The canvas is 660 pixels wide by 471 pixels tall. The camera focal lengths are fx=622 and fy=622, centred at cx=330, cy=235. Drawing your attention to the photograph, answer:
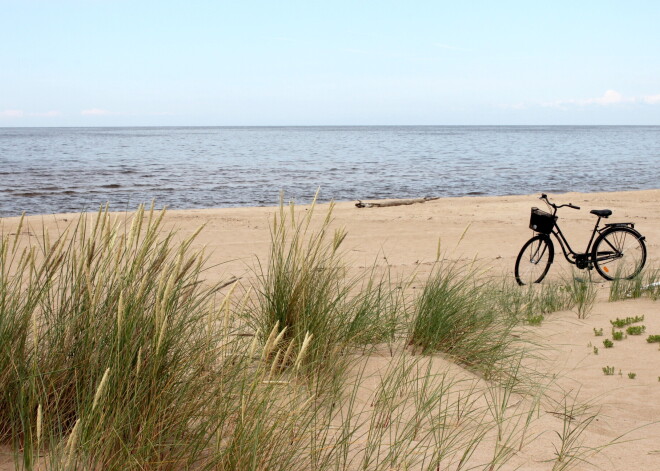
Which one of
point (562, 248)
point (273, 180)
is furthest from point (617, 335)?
point (273, 180)

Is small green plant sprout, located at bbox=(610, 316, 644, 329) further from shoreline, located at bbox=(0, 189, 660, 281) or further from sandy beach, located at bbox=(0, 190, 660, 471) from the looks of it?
shoreline, located at bbox=(0, 189, 660, 281)

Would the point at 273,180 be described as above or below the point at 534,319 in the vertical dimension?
below

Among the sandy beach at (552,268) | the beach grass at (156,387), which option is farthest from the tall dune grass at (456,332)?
the beach grass at (156,387)

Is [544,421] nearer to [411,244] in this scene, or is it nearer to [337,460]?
[337,460]

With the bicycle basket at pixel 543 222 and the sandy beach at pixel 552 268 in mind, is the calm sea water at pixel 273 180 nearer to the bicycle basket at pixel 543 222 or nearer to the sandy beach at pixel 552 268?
the sandy beach at pixel 552 268

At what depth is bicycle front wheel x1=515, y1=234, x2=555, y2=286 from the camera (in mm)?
8586

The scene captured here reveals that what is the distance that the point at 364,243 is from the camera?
1248 centimetres

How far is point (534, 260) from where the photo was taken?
8633 millimetres

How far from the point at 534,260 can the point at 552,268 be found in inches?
60.3

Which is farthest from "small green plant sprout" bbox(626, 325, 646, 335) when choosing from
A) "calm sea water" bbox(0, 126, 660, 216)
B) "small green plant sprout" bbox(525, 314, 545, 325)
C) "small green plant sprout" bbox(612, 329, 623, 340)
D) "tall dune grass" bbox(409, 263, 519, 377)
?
"calm sea water" bbox(0, 126, 660, 216)

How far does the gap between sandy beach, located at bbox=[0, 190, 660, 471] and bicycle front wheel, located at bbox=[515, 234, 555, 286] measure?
15.5 inches

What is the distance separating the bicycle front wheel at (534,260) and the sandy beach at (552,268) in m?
0.39

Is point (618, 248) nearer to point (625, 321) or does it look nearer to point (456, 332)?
point (625, 321)

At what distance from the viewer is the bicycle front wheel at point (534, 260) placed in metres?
8.59
